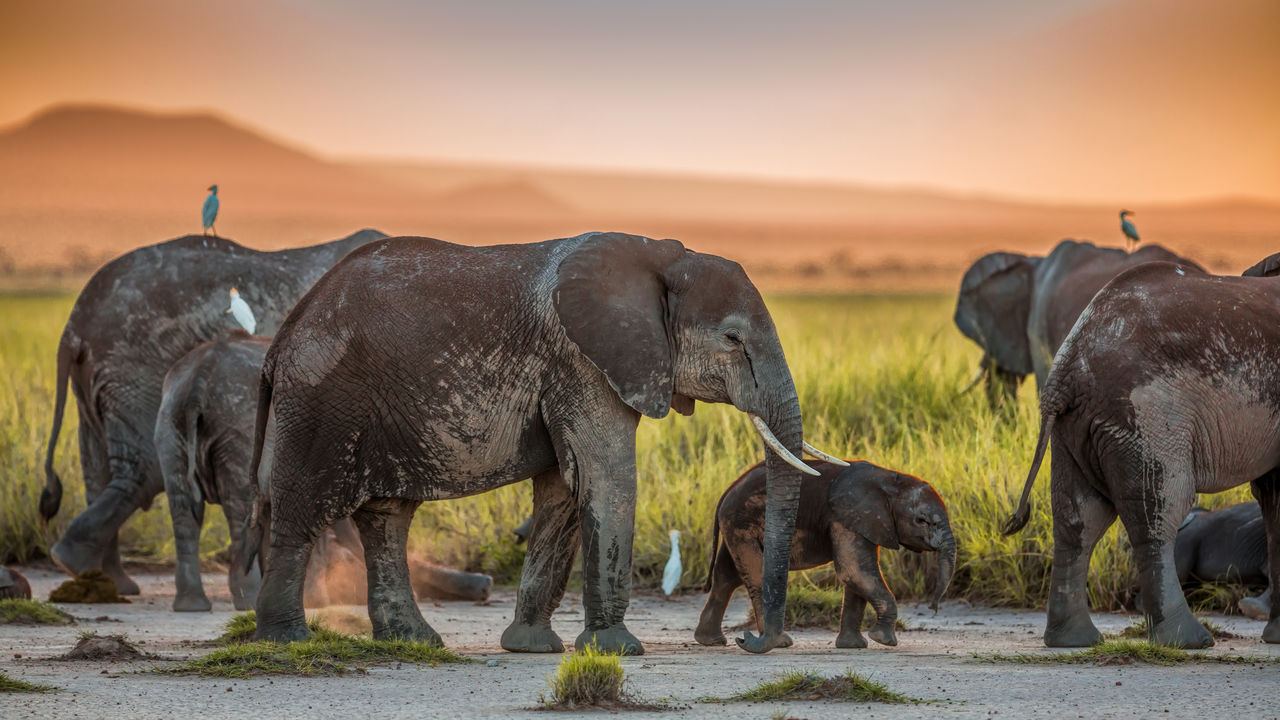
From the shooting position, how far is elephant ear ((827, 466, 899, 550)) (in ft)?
31.6

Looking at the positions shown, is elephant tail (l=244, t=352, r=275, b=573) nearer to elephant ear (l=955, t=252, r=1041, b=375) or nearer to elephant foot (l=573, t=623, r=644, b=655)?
elephant foot (l=573, t=623, r=644, b=655)

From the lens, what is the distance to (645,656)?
9305 millimetres

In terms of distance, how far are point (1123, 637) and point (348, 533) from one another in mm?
5222

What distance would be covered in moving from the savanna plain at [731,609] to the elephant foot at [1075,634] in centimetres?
27

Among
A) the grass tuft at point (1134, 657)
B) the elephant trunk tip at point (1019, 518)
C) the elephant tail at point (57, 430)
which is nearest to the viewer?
the grass tuft at point (1134, 657)

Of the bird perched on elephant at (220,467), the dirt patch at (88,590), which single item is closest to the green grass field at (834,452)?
the dirt patch at (88,590)

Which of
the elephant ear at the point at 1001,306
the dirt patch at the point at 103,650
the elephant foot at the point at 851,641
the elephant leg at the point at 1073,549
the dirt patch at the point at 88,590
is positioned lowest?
the dirt patch at the point at 88,590

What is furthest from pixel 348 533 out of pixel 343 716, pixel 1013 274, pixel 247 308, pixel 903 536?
pixel 1013 274

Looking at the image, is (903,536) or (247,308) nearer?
(903,536)

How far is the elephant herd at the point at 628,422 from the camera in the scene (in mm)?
9195

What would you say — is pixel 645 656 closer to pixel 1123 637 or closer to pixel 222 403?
pixel 1123 637

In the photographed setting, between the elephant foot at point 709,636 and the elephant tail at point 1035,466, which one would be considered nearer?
the elephant tail at point 1035,466

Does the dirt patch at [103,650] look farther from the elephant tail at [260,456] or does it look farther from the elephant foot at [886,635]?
the elephant foot at [886,635]

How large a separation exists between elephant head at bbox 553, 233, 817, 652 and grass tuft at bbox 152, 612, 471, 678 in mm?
1681
